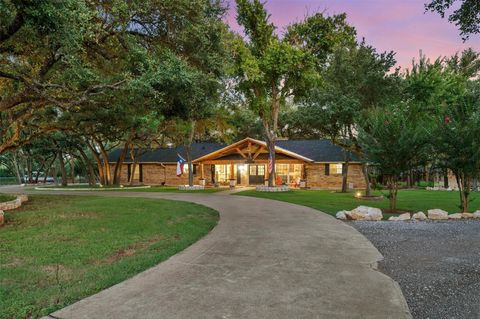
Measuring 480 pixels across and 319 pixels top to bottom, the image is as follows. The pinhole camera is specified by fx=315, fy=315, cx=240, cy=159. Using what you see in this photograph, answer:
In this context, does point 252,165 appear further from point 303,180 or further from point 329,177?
point 329,177

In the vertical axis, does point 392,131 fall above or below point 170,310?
above

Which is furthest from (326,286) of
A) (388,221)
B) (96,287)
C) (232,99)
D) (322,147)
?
(322,147)

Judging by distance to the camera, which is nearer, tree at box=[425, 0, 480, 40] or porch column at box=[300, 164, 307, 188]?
tree at box=[425, 0, 480, 40]

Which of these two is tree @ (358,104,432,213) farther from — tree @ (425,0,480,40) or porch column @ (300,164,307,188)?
porch column @ (300,164,307,188)

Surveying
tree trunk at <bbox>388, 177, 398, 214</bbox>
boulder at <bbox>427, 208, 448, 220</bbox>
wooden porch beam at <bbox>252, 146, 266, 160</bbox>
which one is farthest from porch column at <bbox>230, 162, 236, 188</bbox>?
boulder at <bbox>427, 208, 448, 220</bbox>

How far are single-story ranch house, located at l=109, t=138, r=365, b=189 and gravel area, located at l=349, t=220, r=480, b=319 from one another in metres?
18.2

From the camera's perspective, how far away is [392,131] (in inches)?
464

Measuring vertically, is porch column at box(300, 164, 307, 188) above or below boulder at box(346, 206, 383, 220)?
above

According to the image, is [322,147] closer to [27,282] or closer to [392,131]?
[392,131]

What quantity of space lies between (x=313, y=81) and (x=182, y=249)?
1694 centimetres

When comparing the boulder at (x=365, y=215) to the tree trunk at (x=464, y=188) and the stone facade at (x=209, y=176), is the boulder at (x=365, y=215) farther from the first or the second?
the stone facade at (x=209, y=176)

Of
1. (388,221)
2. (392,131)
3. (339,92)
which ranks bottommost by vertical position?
(388,221)

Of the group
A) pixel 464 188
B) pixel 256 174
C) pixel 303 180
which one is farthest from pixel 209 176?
pixel 464 188

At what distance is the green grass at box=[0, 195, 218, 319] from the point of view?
401 centimetres
